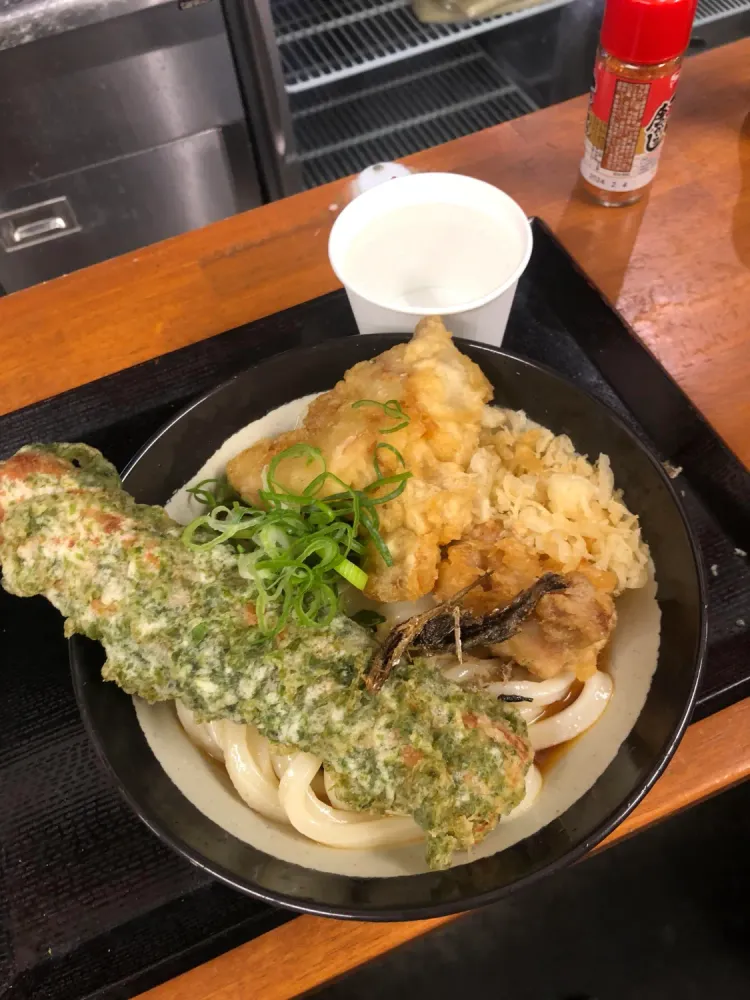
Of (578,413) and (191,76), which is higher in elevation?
(578,413)

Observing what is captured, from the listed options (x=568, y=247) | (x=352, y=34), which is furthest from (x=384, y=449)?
(x=352, y=34)

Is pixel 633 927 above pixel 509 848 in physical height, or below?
below

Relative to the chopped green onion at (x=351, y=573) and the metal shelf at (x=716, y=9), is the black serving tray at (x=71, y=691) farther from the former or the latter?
the metal shelf at (x=716, y=9)

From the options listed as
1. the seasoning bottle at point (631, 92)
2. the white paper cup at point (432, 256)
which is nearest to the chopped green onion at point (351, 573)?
the white paper cup at point (432, 256)

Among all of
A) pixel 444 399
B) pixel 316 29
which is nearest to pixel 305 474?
pixel 444 399

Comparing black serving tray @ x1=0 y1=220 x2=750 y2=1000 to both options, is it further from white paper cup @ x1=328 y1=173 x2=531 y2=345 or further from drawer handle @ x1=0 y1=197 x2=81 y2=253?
drawer handle @ x1=0 y1=197 x2=81 y2=253

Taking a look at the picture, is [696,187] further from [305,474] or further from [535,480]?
[305,474]

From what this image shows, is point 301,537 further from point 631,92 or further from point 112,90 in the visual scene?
point 112,90
